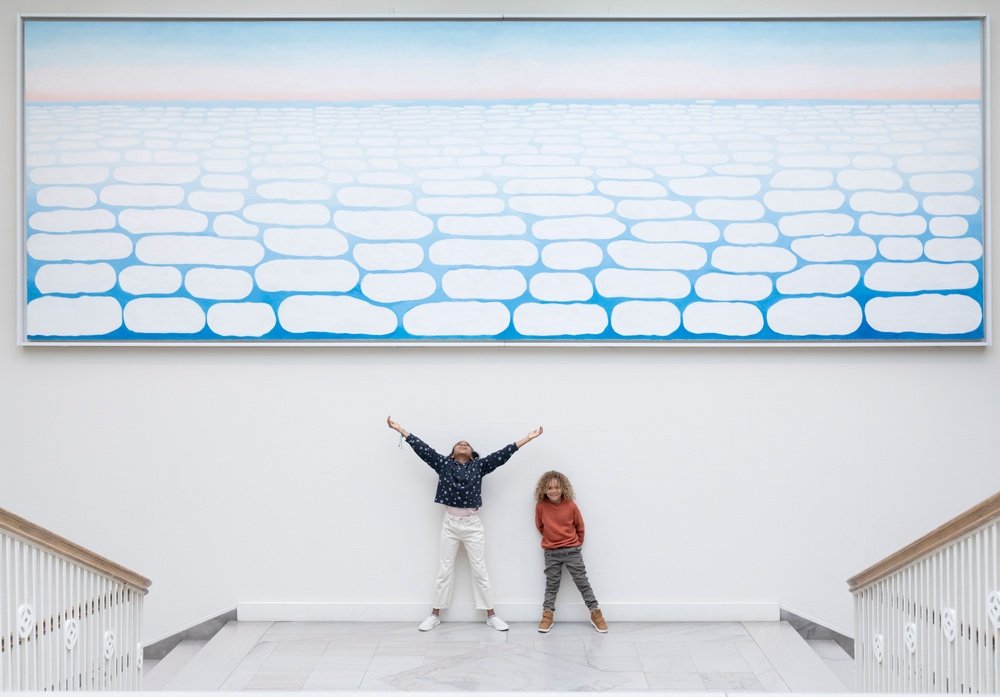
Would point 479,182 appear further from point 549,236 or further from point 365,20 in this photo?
point 365,20

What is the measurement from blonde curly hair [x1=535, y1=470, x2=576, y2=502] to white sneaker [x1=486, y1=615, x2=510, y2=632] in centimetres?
101

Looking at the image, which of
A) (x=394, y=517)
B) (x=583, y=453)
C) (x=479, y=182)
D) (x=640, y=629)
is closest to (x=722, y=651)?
(x=640, y=629)

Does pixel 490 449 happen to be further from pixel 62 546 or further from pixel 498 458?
Answer: pixel 62 546

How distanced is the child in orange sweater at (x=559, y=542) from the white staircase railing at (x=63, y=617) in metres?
3.05

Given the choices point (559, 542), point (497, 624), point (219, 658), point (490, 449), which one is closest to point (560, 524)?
point (559, 542)

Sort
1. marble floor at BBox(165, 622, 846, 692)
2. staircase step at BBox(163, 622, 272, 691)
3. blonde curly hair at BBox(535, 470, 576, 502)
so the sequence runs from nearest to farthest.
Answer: marble floor at BBox(165, 622, 846, 692) → staircase step at BBox(163, 622, 272, 691) → blonde curly hair at BBox(535, 470, 576, 502)

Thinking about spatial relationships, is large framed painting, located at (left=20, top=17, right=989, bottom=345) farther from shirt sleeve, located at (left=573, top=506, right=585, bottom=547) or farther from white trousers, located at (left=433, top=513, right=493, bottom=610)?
white trousers, located at (left=433, top=513, right=493, bottom=610)

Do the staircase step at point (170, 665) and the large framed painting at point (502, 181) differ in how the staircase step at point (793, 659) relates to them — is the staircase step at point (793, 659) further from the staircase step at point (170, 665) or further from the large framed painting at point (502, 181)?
the staircase step at point (170, 665)

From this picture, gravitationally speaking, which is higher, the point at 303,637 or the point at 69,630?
the point at 69,630

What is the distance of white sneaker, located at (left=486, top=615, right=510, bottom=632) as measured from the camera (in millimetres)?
6953

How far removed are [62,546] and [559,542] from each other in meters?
3.83

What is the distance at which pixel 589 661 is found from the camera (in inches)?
247

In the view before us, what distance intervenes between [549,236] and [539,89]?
1216mm

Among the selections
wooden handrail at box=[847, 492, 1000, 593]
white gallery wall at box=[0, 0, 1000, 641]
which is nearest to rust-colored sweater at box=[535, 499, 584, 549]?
white gallery wall at box=[0, 0, 1000, 641]
